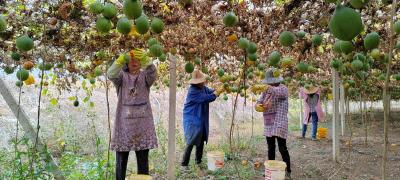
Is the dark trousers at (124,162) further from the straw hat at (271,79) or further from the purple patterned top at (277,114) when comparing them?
the straw hat at (271,79)

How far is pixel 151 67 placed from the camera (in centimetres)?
387

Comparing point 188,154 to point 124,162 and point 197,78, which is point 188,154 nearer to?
point 197,78

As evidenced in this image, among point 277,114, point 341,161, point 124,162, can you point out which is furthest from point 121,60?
point 341,161

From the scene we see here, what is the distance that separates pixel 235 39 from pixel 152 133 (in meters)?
1.27

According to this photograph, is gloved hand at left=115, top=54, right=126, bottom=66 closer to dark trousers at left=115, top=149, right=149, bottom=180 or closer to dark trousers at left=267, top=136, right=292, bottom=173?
dark trousers at left=115, top=149, right=149, bottom=180

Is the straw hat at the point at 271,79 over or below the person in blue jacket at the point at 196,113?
over

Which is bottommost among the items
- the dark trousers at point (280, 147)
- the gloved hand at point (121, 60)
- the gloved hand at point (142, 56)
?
the dark trousers at point (280, 147)

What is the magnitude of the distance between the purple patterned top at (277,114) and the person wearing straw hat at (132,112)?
1.60 metres

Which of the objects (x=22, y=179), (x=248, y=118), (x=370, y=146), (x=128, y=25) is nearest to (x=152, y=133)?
(x=22, y=179)

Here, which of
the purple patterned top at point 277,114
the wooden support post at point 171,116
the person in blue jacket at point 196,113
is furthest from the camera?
the person in blue jacket at point 196,113

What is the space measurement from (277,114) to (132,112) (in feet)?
6.20

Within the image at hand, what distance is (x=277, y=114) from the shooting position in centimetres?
489

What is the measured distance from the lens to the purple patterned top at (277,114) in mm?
4819

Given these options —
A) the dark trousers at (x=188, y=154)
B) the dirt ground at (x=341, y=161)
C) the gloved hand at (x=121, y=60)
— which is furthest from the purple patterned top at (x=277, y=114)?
the gloved hand at (x=121, y=60)
